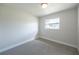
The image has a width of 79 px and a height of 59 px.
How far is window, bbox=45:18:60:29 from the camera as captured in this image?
293cm

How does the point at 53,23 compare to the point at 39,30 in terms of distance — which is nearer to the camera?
the point at 53,23

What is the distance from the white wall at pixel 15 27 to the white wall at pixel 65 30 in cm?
49

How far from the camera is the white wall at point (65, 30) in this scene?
3.03 metres

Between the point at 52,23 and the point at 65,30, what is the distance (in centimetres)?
77

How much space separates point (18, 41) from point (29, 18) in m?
1.25

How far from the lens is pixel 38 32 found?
10.8 feet

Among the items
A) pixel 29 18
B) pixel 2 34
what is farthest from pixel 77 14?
pixel 2 34

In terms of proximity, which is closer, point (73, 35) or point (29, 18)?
point (73, 35)

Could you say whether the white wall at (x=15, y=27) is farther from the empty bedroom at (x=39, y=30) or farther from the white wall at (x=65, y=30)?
→ the white wall at (x=65, y=30)

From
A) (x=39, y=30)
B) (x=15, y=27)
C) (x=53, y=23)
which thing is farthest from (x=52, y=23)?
(x=15, y=27)

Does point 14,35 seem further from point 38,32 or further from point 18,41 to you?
point 38,32

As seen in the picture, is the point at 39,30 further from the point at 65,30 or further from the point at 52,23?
the point at 65,30

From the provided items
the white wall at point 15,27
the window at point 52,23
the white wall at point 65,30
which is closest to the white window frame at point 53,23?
the window at point 52,23

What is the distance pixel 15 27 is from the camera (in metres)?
3.28
